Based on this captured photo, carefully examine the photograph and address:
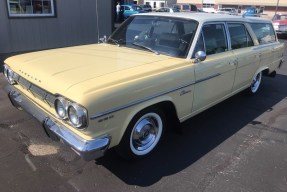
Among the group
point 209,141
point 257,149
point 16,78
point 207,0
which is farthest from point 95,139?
point 207,0

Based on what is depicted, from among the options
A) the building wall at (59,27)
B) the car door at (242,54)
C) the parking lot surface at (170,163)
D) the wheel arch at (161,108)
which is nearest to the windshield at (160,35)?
the wheel arch at (161,108)

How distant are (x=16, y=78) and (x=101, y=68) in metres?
1.27

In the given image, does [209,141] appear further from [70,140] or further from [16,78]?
[16,78]

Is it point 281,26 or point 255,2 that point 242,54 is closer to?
point 281,26

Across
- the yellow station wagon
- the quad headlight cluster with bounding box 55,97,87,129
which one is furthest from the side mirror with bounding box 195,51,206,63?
the quad headlight cluster with bounding box 55,97,87,129

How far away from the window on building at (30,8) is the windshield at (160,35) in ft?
17.5

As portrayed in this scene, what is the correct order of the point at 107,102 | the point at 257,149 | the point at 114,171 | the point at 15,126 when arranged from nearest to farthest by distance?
1. the point at 107,102
2. the point at 114,171
3. the point at 257,149
4. the point at 15,126

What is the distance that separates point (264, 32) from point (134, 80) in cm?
404

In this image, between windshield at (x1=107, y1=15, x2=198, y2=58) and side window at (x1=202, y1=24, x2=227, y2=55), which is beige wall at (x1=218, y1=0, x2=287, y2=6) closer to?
side window at (x1=202, y1=24, x2=227, y2=55)

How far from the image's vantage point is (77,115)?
8.60ft

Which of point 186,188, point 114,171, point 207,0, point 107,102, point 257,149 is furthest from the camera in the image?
point 207,0

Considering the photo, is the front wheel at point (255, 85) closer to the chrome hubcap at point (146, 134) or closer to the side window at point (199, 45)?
the side window at point (199, 45)

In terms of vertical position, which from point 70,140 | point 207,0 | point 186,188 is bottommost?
point 186,188

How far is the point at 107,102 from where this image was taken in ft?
8.86
